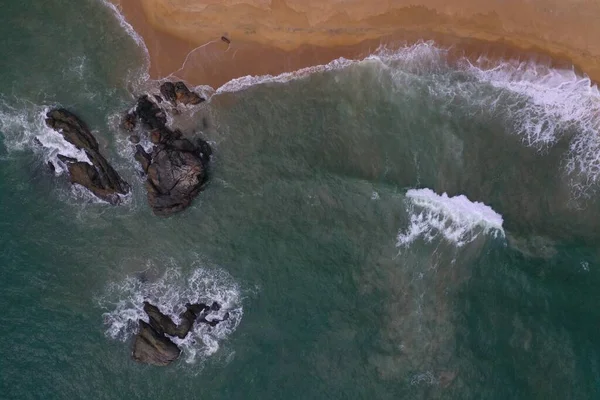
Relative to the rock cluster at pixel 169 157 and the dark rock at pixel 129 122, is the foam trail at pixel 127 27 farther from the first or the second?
the dark rock at pixel 129 122

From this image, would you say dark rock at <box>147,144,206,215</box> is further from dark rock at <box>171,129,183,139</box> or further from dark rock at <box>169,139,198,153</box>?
dark rock at <box>171,129,183,139</box>

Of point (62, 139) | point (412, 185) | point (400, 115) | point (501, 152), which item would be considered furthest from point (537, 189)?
point (62, 139)

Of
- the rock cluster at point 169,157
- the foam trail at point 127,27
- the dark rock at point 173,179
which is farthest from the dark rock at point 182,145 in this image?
the foam trail at point 127,27

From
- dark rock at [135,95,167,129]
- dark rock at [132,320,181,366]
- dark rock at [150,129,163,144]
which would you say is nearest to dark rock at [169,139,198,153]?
dark rock at [150,129,163,144]

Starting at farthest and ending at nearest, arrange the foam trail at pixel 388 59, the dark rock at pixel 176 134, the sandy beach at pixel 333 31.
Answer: the dark rock at pixel 176 134, the foam trail at pixel 388 59, the sandy beach at pixel 333 31

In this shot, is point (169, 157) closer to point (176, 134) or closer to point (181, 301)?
point (176, 134)

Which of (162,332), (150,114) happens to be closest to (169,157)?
(150,114)
